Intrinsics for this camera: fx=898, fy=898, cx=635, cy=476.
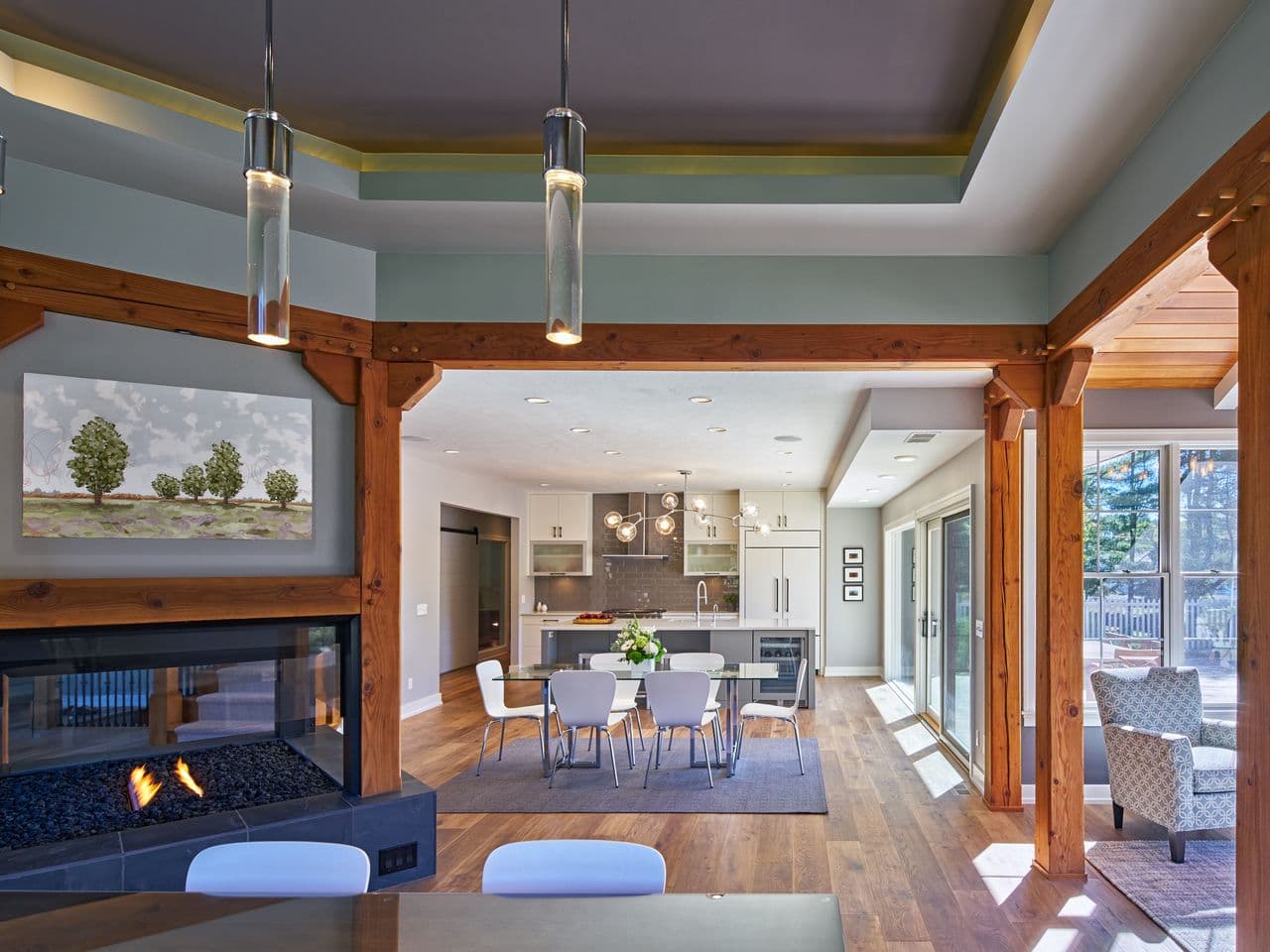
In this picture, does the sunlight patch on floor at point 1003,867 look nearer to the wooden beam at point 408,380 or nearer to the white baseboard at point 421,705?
the wooden beam at point 408,380

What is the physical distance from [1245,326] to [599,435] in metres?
5.36

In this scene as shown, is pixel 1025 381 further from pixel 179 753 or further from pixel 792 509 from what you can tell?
pixel 792 509

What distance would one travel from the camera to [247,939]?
5.26 feet

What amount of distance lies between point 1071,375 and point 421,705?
674cm

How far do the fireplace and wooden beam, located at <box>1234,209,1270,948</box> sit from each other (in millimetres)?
2887

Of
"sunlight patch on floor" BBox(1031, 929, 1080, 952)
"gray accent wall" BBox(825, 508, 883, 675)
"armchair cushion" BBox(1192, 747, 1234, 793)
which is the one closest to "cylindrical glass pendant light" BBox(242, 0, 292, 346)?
"sunlight patch on floor" BBox(1031, 929, 1080, 952)

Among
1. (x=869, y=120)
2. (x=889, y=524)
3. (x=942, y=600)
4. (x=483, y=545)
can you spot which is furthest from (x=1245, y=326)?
(x=483, y=545)

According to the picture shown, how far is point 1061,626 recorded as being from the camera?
12.4 feet

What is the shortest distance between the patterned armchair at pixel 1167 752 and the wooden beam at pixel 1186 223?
2.19m

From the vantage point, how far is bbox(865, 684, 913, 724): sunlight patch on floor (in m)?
8.26

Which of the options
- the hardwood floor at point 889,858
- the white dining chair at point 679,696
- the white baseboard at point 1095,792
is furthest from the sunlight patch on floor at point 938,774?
the white dining chair at point 679,696

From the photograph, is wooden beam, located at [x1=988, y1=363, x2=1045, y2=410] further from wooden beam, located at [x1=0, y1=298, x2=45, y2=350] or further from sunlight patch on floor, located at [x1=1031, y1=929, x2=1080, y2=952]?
wooden beam, located at [x1=0, y1=298, x2=45, y2=350]

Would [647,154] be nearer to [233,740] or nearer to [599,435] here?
[233,740]

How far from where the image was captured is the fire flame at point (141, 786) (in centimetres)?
323
